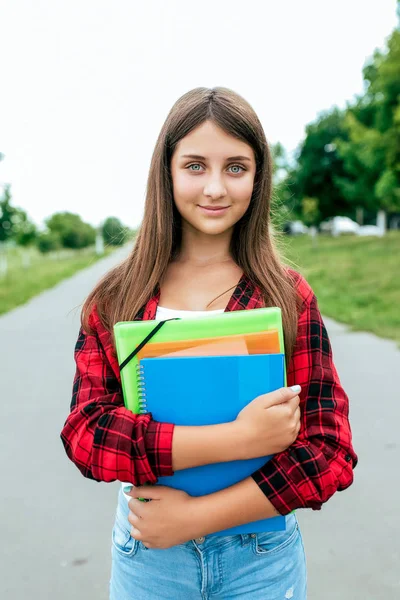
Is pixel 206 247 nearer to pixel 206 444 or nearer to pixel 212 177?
pixel 212 177

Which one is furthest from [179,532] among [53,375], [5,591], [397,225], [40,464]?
[397,225]

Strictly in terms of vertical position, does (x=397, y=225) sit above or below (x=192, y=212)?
below

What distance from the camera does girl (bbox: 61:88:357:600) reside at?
113 centimetres

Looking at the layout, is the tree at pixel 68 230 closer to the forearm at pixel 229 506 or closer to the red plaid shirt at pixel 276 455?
the red plaid shirt at pixel 276 455

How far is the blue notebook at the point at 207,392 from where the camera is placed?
1112mm

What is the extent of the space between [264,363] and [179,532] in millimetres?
358

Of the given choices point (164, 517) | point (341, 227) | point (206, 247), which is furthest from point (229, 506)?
point (341, 227)

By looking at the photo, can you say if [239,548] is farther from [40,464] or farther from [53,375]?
[53,375]

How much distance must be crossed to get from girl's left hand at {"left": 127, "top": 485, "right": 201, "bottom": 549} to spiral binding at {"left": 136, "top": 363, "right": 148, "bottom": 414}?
152mm

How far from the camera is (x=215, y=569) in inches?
49.2

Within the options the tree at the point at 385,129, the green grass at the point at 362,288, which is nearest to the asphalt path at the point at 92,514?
the green grass at the point at 362,288

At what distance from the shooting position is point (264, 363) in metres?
1.11

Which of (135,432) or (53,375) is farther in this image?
(53,375)

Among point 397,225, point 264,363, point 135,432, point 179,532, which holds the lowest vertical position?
point 397,225
